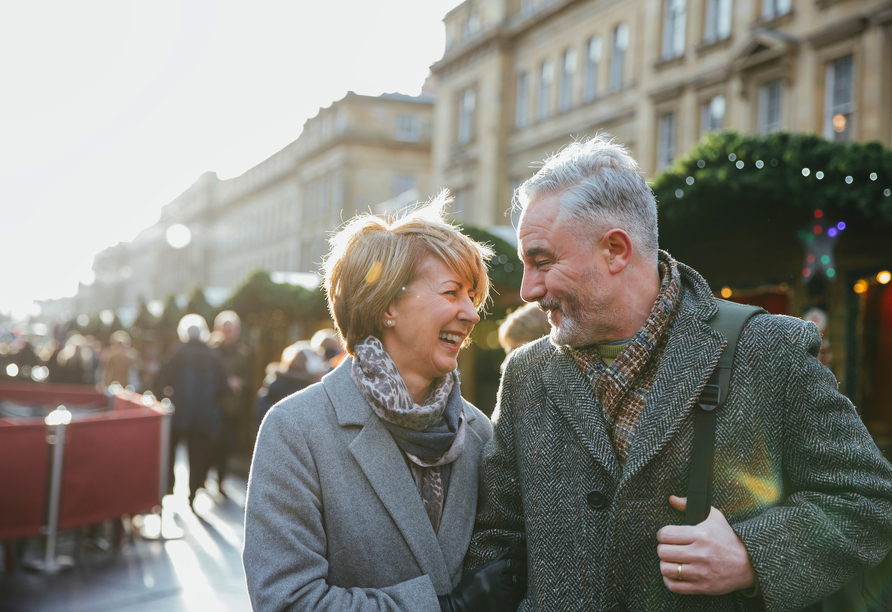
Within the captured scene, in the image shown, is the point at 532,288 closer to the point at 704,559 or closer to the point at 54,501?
the point at 704,559

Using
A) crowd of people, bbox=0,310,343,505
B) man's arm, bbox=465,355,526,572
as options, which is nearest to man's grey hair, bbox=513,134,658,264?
man's arm, bbox=465,355,526,572

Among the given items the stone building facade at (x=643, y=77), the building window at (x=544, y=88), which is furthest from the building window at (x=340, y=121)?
the building window at (x=544, y=88)

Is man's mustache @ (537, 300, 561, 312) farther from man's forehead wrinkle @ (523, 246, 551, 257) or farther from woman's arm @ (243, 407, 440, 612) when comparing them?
woman's arm @ (243, 407, 440, 612)

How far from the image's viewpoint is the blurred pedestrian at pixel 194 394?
8492mm

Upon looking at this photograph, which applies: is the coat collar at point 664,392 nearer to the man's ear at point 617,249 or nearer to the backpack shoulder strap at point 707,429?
the backpack shoulder strap at point 707,429

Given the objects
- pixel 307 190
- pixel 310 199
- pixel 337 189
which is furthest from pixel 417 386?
pixel 307 190

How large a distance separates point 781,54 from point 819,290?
33.3 feet

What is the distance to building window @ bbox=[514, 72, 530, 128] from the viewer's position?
27531mm

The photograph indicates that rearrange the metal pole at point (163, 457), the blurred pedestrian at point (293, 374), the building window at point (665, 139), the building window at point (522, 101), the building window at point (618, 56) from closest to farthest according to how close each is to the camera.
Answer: the blurred pedestrian at point (293, 374), the metal pole at point (163, 457), the building window at point (665, 139), the building window at point (618, 56), the building window at point (522, 101)

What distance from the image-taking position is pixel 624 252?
2.09 meters

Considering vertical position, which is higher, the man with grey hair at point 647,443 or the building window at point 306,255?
the building window at point 306,255

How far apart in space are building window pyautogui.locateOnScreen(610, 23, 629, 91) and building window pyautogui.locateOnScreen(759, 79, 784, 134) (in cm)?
584

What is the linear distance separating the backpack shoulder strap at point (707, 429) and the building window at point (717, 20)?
61.3 ft

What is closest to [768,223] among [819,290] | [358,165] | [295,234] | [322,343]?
[819,290]
